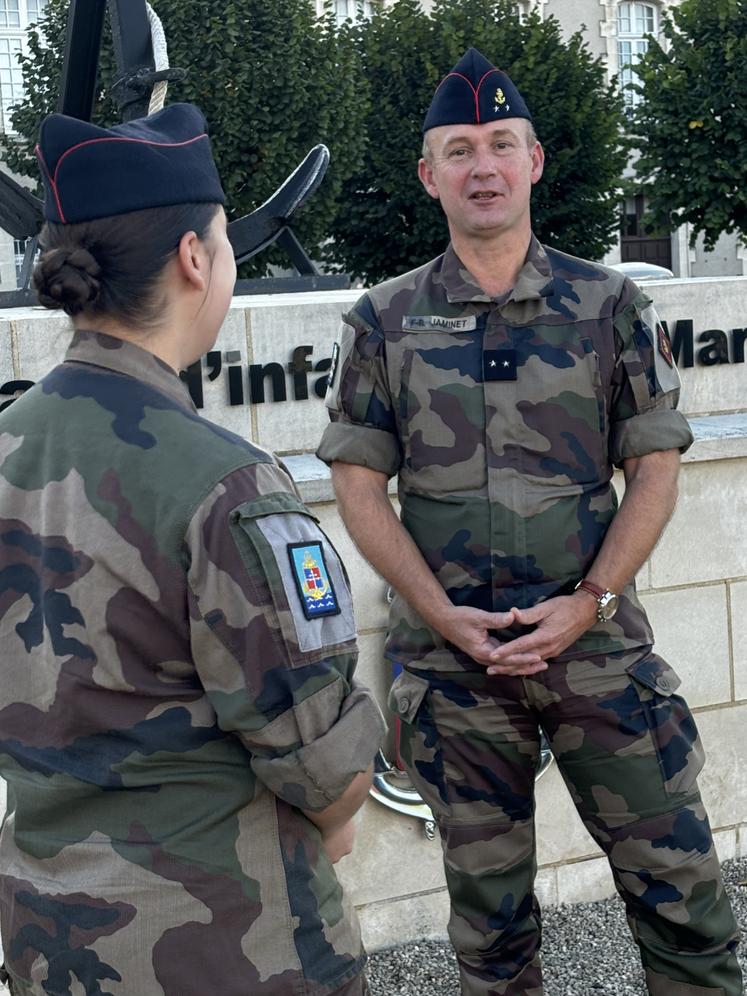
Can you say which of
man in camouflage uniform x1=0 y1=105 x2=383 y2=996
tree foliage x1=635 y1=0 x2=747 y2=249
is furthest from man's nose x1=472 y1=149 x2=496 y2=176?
tree foliage x1=635 y1=0 x2=747 y2=249

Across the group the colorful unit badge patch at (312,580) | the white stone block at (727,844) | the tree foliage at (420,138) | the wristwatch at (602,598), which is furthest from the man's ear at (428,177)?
the tree foliage at (420,138)

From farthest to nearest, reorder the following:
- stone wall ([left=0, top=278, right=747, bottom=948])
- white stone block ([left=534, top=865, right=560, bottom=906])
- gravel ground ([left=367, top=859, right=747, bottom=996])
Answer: white stone block ([left=534, top=865, right=560, bottom=906]) < stone wall ([left=0, top=278, right=747, bottom=948]) < gravel ground ([left=367, top=859, right=747, bottom=996])

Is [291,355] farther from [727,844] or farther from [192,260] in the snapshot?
[192,260]

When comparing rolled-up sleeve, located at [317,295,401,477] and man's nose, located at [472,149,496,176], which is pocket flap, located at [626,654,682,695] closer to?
rolled-up sleeve, located at [317,295,401,477]

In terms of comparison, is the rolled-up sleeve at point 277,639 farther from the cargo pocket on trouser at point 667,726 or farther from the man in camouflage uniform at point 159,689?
the cargo pocket on trouser at point 667,726

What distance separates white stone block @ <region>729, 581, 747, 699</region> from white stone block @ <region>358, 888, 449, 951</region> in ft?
3.55

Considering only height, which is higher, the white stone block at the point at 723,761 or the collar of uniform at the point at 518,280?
the collar of uniform at the point at 518,280

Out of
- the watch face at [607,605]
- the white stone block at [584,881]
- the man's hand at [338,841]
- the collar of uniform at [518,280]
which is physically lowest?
the white stone block at [584,881]

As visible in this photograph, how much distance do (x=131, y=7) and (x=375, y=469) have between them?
3157 millimetres

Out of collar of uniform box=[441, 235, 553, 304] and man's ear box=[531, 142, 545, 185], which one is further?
man's ear box=[531, 142, 545, 185]

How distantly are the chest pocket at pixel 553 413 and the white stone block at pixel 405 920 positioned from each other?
160cm

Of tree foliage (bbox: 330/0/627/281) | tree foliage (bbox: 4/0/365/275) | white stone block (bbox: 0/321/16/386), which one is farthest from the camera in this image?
tree foliage (bbox: 330/0/627/281)

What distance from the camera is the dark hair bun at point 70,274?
1.58 metres

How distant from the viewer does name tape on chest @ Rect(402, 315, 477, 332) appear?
281 cm
